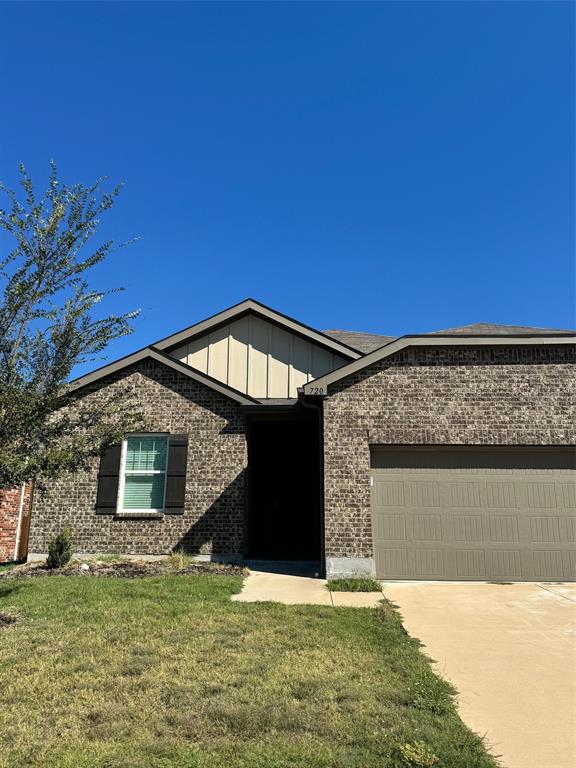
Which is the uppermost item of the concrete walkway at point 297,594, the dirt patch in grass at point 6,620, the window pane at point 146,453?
the window pane at point 146,453

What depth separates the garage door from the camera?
30.1ft

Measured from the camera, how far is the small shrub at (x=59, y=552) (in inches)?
387

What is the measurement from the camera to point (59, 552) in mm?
9836

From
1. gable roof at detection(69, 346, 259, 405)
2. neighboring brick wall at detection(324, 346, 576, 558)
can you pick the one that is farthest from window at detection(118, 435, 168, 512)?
neighboring brick wall at detection(324, 346, 576, 558)

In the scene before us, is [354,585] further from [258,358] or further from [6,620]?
[258,358]

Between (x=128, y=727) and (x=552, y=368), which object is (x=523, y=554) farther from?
(x=128, y=727)

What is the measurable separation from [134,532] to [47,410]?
16.0 ft

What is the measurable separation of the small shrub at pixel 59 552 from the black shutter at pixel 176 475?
1.96m

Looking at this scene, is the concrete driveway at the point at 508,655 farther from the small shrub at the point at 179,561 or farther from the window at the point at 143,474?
the window at the point at 143,474

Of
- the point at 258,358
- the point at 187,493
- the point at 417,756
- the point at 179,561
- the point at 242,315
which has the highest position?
the point at 242,315

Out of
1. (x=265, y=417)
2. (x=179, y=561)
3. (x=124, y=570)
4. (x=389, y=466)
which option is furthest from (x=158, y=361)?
(x=389, y=466)

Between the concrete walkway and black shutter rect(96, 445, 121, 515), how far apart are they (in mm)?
3568

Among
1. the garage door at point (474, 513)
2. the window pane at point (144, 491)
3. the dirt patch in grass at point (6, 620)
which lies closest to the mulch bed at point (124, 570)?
the window pane at point (144, 491)

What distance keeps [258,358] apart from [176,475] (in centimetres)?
395
